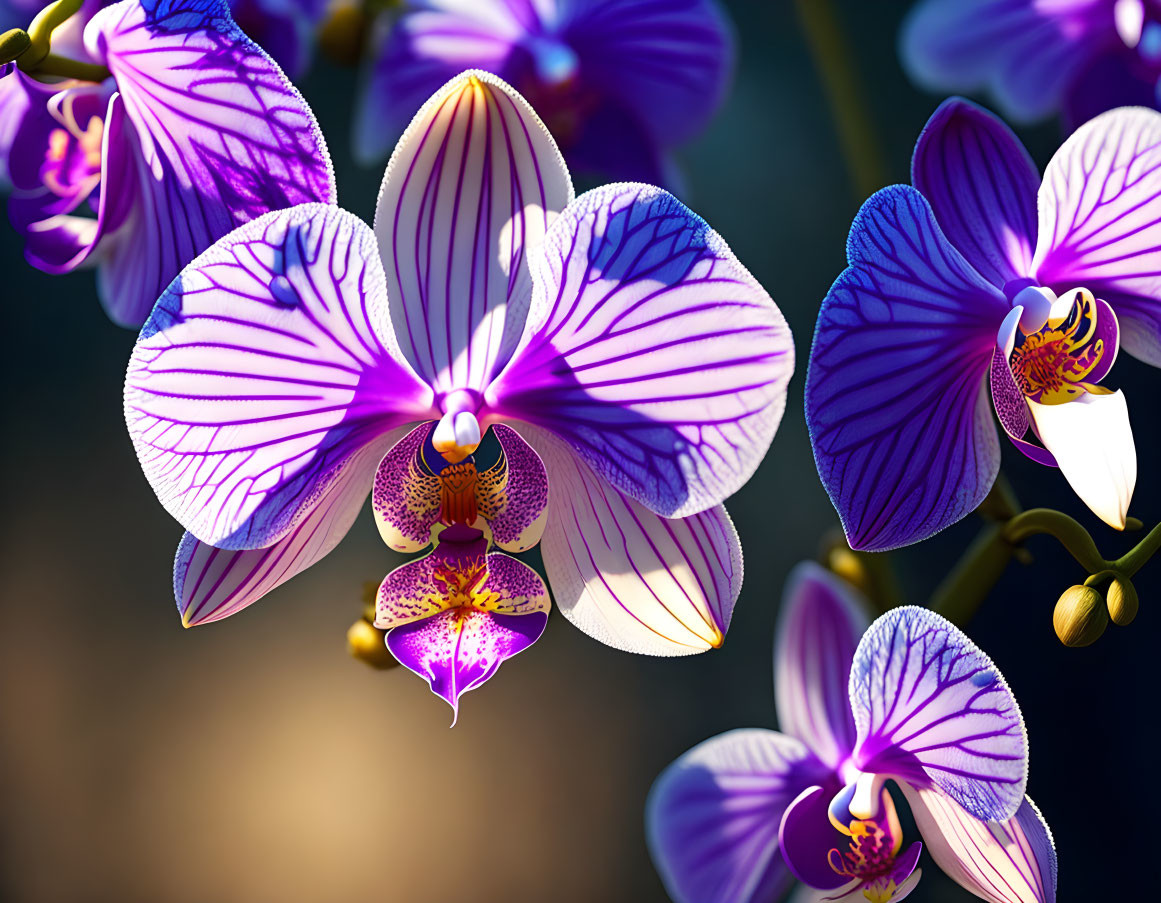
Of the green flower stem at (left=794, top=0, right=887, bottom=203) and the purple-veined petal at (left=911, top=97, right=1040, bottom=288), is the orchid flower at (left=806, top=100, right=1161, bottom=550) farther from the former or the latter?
the green flower stem at (left=794, top=0, right=887, bottom=203)

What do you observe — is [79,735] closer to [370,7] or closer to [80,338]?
[80,338]

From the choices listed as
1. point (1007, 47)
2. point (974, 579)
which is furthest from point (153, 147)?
point (1007, 47)

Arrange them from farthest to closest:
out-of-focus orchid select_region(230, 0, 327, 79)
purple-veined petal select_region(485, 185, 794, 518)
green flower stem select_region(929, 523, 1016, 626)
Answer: out-of-focus orchid select_region(230, 0, 327, 79)
green flower stem select_region(929, 523, 1016, 626)
purple-veined petal select_region(485, 185, 794, 518)

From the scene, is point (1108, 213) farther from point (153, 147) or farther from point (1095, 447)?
point (153, 147)

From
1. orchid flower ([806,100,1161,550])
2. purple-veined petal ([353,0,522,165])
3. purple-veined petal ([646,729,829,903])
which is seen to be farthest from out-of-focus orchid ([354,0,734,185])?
purple-veined petal ([646,729,829,903])

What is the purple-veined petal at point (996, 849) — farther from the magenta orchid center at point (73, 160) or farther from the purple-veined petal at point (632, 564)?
the magenta orchid center at point (73, 160)

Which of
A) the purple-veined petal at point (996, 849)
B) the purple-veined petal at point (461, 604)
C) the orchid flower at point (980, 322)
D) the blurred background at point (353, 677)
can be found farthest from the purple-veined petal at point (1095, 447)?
the blurred background at point (353, 677)

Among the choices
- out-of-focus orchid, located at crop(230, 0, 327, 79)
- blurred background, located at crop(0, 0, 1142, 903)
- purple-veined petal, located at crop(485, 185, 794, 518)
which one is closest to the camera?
purple-veined petal, located at crop(485, 185, 794, 518)
